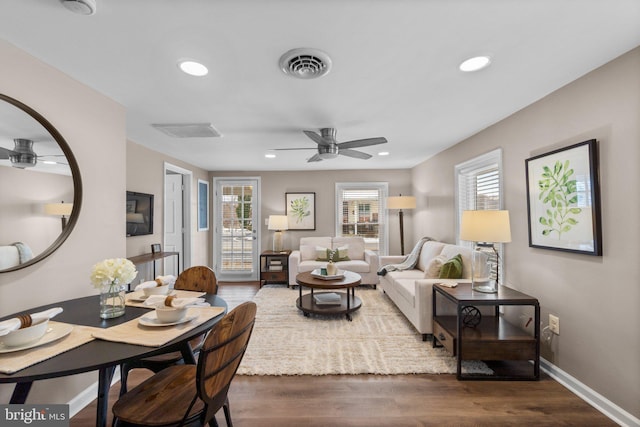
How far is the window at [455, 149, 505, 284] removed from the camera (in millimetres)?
2973

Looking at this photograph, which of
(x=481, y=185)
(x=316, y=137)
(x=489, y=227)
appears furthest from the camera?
(x=481, y=185)

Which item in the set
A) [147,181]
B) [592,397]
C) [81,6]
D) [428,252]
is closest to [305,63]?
[81,6]

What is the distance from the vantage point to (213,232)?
5867 millimetres

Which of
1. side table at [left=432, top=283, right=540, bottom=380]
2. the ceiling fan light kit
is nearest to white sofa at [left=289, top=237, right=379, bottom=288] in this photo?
side table at [left=432, top=283, right=540, bottom=380]

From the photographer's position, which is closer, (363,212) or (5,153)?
(5,153)

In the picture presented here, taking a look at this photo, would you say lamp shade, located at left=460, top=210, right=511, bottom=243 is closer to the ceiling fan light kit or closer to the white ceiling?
the white ceiling

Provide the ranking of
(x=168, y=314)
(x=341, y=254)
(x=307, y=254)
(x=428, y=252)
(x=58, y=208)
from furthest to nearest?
(x=307, y=254), (x=341, y=254), (x=428, y=252), (x=58, y=208), (x=168, y=314)

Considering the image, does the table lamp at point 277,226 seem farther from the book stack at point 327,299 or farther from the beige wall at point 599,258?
the beige wall at point 599,258

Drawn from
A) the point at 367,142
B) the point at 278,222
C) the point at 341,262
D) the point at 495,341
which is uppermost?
the point at 367,142

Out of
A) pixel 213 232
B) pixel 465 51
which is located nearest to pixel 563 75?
pixel 465 51

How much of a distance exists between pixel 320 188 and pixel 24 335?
5005 millimetres

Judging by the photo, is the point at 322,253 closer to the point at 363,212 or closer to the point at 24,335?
the point at 363,212

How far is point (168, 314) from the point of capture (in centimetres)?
135

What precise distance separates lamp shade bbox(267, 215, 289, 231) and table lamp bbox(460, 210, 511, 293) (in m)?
3.46
